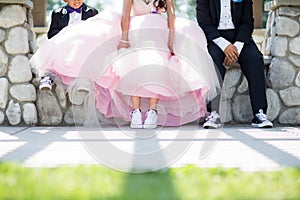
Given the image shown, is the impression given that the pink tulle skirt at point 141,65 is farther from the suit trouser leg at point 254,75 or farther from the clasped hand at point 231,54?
the suit trouser leg at point 254,75

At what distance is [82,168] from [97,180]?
264mm

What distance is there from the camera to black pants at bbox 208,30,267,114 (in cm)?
408

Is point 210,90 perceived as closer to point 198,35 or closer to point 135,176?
point 198,35

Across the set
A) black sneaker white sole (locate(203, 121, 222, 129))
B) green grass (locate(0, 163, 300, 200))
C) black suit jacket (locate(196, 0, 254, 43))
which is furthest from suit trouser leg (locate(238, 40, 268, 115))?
green grass (locate(0, 163, 300, 200))

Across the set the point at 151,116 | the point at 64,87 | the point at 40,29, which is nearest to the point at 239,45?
the point at 151,116

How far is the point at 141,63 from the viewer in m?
3.92

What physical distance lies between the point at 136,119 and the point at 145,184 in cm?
207

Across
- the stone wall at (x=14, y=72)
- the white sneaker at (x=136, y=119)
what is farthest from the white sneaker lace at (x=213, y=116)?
the stone wall at (x=14, y=72)

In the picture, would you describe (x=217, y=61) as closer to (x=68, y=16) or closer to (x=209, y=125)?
(x=209, y=125)

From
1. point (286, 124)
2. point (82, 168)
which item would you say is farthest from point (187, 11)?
point (82, 168)

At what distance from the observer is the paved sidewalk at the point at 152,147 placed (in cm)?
→ 243

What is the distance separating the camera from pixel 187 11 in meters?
22.0

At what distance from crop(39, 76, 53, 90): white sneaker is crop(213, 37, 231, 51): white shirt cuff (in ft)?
4.13

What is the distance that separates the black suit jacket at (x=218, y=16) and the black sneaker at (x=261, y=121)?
1.95 ft
